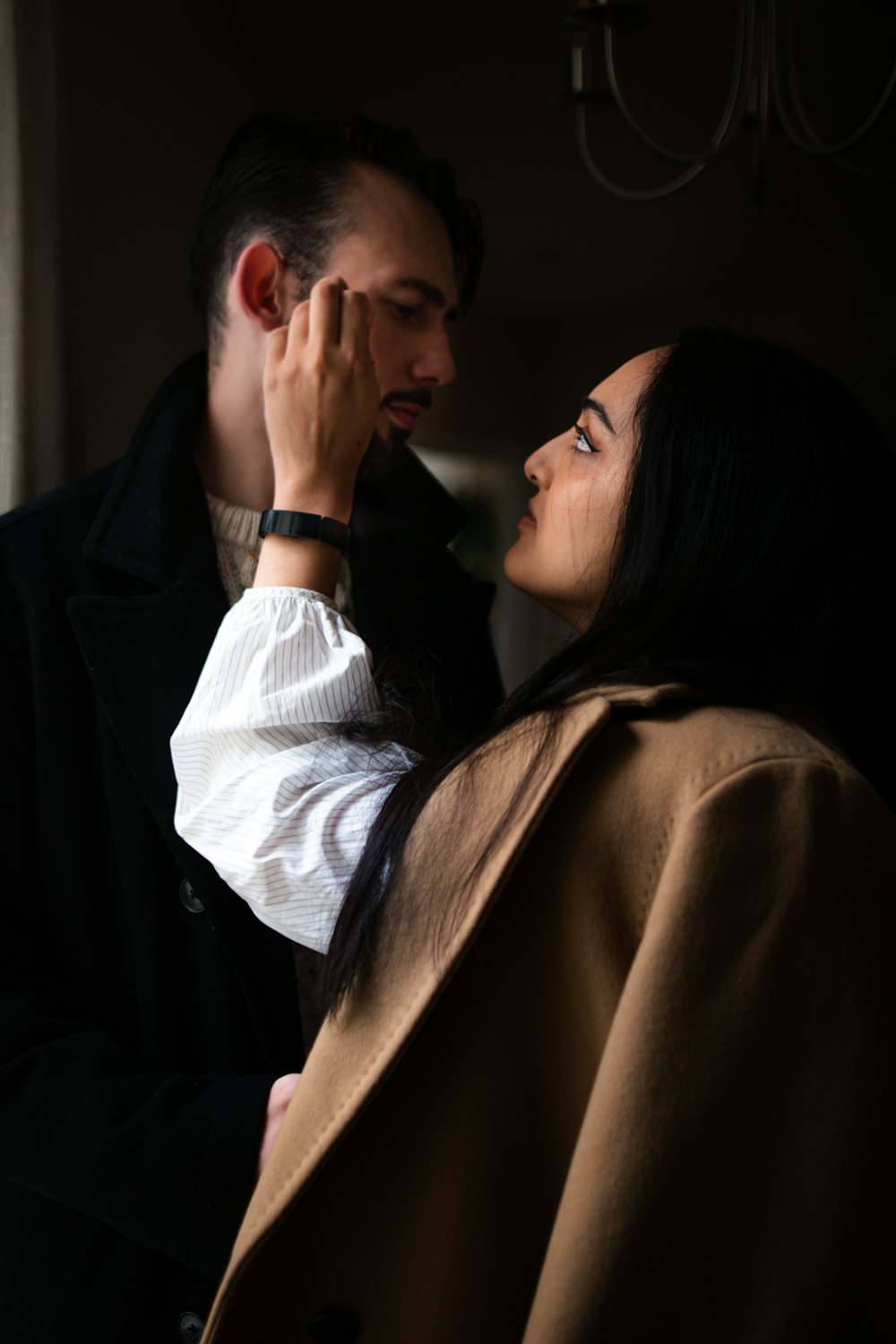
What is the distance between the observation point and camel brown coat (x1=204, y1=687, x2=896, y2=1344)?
24.5 inches

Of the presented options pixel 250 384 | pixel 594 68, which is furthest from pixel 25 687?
pixel 594 68

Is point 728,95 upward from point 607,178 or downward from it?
upward

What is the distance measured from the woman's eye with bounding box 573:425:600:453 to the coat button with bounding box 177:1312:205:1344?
87cm

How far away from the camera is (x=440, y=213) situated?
4.71 feet

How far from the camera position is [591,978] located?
67 cm

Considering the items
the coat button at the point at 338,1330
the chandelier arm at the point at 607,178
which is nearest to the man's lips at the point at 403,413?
the chandelier arm at the point at 607,178

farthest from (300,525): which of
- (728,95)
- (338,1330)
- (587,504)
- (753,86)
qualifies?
(728,95)

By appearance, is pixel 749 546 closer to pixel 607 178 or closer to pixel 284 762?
pixel 284 762

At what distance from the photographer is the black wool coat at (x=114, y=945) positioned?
0.90 meters

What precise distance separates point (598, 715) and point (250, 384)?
2.63 ft

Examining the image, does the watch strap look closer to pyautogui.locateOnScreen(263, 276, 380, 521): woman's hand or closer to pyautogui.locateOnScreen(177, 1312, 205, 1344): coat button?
pyautogui.locateOnScreen(263, 276, 380, 521): woman's hand

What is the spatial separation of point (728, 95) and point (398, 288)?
58 centimetres

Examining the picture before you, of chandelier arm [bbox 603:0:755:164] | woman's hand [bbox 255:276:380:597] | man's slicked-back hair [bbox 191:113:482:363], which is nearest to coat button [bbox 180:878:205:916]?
woman's hand [bbox 255:276:380:597]

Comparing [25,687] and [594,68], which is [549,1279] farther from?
[594,68]
